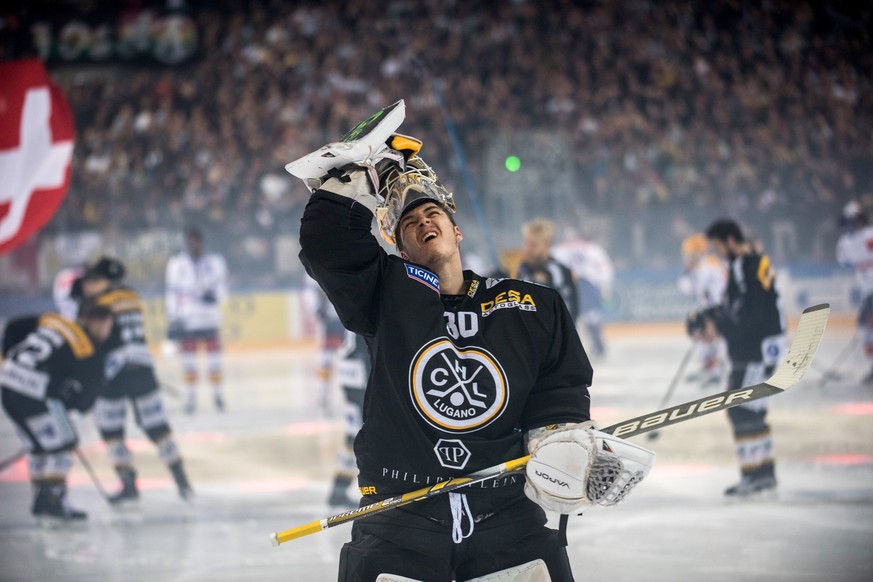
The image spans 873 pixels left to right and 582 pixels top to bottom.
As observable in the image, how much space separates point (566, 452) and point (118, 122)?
616 inches

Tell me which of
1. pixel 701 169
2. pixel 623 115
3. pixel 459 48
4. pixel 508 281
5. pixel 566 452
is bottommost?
pixel 566 452

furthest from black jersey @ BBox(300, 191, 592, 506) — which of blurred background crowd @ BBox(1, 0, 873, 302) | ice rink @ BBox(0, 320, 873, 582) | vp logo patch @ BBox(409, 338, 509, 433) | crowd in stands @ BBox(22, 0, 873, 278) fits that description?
crowd in stands @ BBox(22, 0, 873, 278)

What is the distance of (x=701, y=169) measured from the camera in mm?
14148

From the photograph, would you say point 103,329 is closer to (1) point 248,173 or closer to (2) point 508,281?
(2) point 508,281

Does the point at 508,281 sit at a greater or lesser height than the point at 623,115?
lesser

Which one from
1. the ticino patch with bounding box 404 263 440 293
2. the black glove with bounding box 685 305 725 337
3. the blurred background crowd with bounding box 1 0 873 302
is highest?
the blurred background crowd with bounding box 1 0 873 302

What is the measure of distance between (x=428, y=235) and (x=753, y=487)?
373cm

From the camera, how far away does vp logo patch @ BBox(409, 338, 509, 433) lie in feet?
6.43

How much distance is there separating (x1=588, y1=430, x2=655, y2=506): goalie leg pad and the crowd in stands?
11.5m

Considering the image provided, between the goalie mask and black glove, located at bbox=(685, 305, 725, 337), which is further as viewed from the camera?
black glove, located at bbox=(685, 305, 725, 337)

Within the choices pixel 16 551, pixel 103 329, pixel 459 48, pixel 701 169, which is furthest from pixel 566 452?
pixel 459 48

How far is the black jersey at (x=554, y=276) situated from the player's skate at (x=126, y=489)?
261 cm

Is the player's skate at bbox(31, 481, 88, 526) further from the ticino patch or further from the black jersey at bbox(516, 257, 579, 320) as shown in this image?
the ticino patch

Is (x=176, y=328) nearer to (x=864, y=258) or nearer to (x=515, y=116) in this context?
(x=864, y=258)
